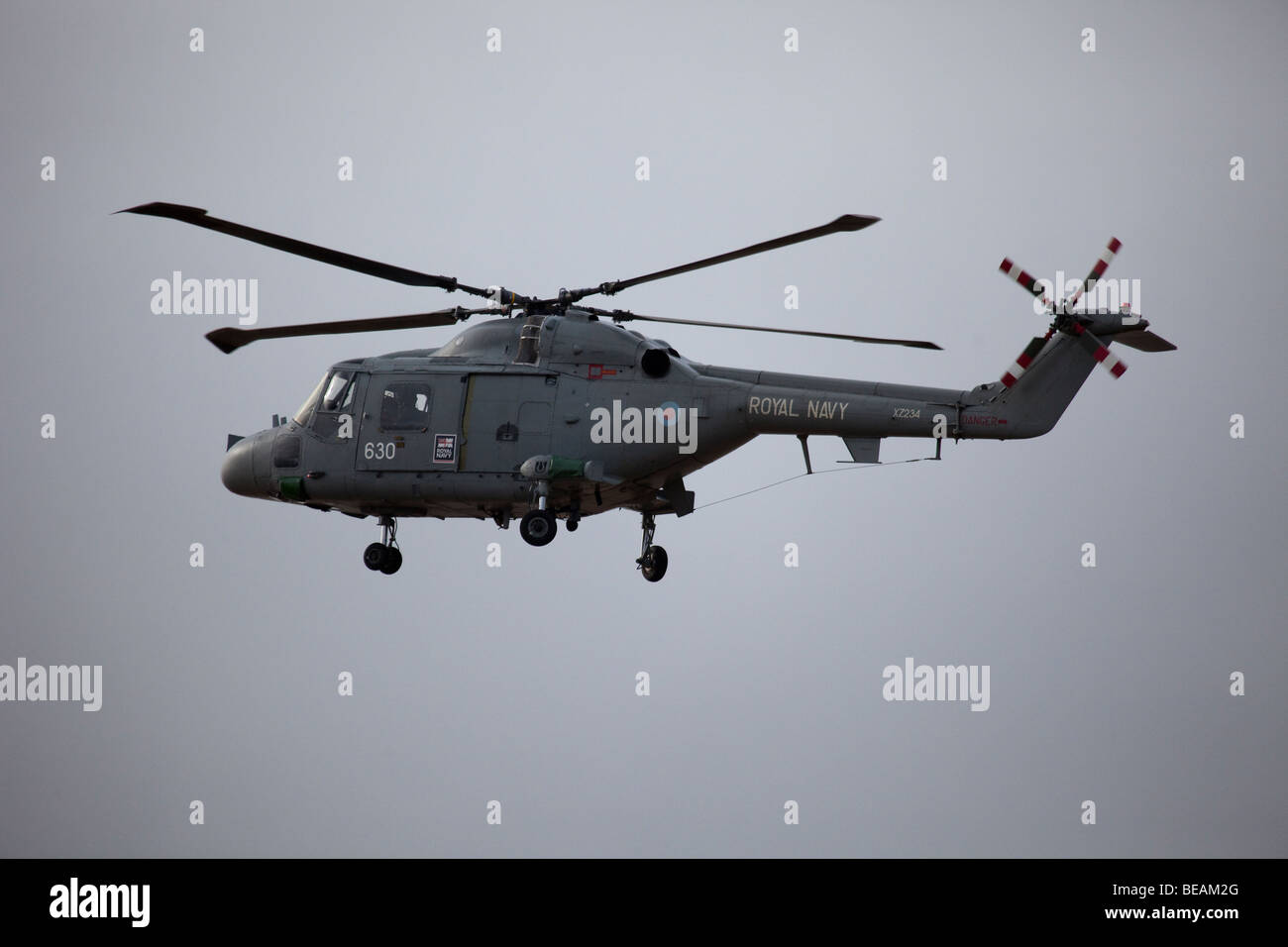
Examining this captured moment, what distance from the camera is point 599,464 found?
30.4 meters

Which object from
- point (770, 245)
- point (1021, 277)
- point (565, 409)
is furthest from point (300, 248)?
point (1021, 277)

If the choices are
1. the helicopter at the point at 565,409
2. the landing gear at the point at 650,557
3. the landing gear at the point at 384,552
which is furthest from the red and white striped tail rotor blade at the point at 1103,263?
the landing gear at the point at 384,552

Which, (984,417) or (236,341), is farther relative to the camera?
(236,341)

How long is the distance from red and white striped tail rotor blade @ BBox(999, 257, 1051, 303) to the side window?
921 cm

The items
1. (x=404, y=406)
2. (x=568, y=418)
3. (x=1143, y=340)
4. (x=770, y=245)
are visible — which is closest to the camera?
(x=770, y=245)

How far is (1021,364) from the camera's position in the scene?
96.2 feet

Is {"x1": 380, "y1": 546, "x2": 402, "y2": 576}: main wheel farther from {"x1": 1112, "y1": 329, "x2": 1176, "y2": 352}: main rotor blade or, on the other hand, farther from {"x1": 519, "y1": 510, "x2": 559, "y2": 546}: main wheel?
{"x1": 1112, "y1": 329, "x2": 1176, "y2": 352}: main rotor blade

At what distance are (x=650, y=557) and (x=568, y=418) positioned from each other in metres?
2.89

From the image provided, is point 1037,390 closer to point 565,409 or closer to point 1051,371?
point 1051,371

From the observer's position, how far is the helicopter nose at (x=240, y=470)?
33.4 meters
